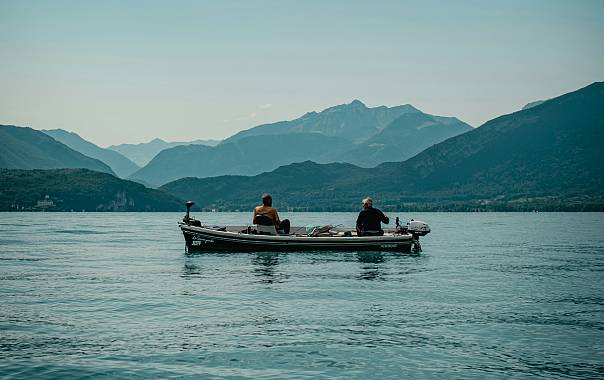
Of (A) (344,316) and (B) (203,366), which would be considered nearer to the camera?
(B) (203,366)

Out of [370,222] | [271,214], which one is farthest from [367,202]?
[271,214]

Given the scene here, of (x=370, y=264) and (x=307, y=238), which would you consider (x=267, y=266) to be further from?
(x=307, y=238)

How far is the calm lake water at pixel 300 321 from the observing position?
47.7ft

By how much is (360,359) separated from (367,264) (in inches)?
893

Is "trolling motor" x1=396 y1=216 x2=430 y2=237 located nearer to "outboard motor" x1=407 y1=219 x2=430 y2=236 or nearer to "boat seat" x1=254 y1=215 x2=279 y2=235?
"outboard motor" x1=407 y1=219 x2=430 y2=236

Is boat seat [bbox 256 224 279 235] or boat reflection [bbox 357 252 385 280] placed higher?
boat seat [bbox 256 224 279 235]

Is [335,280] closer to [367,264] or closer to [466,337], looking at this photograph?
[367,264]

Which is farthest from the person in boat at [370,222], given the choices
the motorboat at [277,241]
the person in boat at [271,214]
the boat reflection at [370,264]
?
Answer: the person in boat at [271,214]

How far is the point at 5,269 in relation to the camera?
35.1 meters

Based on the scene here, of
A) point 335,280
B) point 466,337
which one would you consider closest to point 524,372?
point 466,337

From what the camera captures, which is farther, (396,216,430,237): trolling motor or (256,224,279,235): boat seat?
(396,216,430,237): trolling motor

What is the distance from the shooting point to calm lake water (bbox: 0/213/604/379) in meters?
14.5

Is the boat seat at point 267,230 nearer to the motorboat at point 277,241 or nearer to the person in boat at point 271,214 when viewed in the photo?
the motorboat at point 277,241

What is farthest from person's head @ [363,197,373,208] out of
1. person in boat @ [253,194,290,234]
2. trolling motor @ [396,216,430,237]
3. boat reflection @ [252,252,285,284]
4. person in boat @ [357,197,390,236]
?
boat reflection @ [252,252,285,284]
